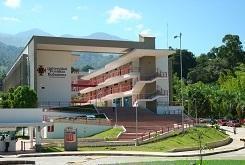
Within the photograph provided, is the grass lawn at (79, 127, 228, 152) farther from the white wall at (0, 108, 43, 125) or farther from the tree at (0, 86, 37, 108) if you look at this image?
the tree at (0, 86, 37, 108)

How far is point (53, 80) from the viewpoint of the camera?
73.4m

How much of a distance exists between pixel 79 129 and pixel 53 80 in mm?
21512

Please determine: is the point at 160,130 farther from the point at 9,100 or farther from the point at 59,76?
the point at 59,76

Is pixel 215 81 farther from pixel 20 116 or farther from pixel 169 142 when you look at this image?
pixel 20 116

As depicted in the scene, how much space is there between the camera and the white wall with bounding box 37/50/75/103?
72.1 meters

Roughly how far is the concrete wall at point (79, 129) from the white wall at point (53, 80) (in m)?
19.0

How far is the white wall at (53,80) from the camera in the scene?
72125mm

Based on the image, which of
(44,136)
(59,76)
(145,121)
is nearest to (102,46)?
(59,76)

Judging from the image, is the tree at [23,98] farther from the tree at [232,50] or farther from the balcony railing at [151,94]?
the tree at [232,50]

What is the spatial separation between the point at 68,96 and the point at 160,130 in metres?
25.0

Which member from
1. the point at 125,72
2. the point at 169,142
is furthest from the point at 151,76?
the point at 169,142

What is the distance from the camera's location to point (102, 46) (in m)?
71.4

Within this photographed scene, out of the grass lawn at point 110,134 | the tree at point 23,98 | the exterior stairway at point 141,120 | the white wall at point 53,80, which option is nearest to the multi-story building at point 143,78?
the exterior stairway at point 141,120

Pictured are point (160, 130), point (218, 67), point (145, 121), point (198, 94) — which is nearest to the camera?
point (160, 130)
